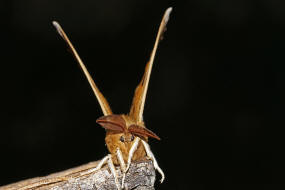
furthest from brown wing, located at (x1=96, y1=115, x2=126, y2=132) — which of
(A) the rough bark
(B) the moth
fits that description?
(A) the rough bark

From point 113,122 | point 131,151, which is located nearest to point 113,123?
point 113,122

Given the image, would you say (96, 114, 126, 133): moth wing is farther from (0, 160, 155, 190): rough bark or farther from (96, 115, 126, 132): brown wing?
(0, 160, 155, 190): rough bark

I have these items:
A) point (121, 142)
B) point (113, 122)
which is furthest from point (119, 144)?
point (113, 122)

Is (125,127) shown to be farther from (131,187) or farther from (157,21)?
(157,21)

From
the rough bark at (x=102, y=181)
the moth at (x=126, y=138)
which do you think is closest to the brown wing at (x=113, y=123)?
the moth at (x=126, y=138)

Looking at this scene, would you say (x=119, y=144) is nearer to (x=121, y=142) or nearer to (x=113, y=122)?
(x=121, y=142)

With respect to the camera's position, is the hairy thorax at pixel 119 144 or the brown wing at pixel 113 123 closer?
the brown wing at pixel 113 123

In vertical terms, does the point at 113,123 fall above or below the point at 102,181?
above

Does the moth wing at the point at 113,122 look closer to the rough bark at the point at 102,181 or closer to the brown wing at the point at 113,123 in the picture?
the brown wing at the point at 113,123
